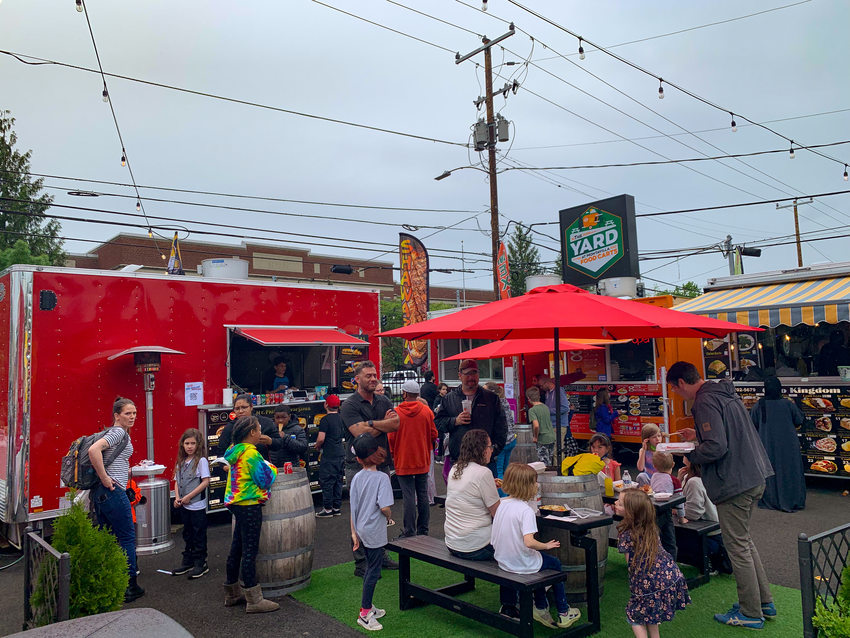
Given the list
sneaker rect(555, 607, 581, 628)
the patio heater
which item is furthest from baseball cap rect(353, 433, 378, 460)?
the patio heater

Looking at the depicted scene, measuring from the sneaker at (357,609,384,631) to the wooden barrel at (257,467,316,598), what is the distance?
0.97 metres

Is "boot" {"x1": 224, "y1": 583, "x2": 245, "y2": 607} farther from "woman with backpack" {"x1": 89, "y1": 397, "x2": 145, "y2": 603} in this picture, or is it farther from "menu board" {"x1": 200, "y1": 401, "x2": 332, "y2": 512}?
"menu board" {"x1": 200, "y1": 401, "x2": 332, "y2": 512}

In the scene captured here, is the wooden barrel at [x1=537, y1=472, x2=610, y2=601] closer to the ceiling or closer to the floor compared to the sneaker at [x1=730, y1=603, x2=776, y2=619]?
closer to the ceiling

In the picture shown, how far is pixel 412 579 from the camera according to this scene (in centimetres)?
572

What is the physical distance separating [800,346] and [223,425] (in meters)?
9.66

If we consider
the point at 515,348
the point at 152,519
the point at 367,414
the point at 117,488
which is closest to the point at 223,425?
the point at 152,519

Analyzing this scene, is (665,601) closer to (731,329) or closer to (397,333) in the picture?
(731,329)

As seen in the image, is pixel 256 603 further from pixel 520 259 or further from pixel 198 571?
pixel 520 259

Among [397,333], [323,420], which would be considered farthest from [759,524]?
[323,420]

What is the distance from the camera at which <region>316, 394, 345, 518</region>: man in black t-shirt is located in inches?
340

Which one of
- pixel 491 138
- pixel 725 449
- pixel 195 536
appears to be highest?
pixel 491 138

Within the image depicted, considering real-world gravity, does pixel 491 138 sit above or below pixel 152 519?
above

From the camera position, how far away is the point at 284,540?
530cm

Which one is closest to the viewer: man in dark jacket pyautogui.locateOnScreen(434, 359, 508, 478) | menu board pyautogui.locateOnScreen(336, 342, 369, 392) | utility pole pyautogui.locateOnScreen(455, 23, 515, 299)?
man in dark jacket pyautogui.locateOnScreen(434, 359, 508, 478)
